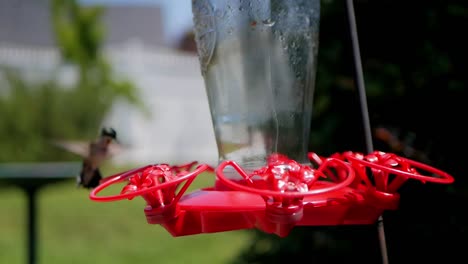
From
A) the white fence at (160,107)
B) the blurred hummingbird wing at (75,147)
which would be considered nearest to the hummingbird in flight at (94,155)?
the blurred hummingbird wing at (75,147)

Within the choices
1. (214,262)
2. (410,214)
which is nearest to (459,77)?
(410,214)

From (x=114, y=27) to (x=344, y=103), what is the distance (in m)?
16.1

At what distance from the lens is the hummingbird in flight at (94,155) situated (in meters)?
1.81

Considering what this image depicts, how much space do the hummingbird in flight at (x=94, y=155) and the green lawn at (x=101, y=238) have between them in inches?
90.8

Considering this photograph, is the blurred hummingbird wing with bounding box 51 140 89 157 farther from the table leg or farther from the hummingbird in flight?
the table leg

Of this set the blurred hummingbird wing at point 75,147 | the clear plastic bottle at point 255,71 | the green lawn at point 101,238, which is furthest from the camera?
the green lawn at point 101,238

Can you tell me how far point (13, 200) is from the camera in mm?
7043

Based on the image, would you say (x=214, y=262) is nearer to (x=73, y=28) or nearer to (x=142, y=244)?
(x=142, y=244)

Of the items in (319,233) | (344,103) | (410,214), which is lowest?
(319,233)


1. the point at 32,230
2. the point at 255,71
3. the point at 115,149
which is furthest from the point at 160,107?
the point at 255,71

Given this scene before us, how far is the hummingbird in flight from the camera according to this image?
1.81 m

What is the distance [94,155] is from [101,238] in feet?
12.2

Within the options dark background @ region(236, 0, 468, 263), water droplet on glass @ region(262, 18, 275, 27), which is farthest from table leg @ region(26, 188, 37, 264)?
water droplet on glass @ region(262, 18, 275, 27)

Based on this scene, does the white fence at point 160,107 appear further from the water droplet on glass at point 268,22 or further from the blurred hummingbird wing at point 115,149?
the water droplet on glass at point 268,22
